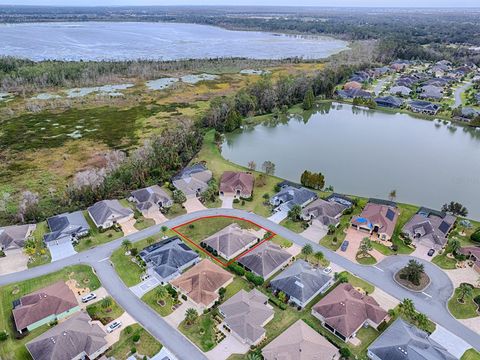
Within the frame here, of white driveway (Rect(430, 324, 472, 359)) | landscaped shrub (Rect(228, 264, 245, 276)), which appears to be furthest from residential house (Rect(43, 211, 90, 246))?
white driveway (Rect(430, 324, 472, 359))

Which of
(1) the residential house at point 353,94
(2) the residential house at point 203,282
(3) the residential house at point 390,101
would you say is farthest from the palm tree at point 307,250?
(1) the residential house at point 353,94

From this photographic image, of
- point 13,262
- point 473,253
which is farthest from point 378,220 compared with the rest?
point 13,262

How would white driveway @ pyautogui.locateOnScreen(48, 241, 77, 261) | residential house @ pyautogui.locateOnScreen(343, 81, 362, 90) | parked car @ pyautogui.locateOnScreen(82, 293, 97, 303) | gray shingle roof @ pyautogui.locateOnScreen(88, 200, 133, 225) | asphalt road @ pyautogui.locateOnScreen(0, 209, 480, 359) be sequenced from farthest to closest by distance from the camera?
residential house @ pyautogui.locateOnScreen(343, 81, 362, 90) < gray shingle roof @ pyautogui.locateOnScreen(88, 200, 133, 225) < white driveway @ pyautogui.locateOnScreen(48, 241, 77, 261) < parked car @ pyautogui.locateOnScreen(82, 293, 97, 303) < asphalt road @ pyautogui.locateOnScreen(0, 209, 480, 359)

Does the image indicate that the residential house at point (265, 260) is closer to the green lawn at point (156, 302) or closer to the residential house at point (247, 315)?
the residential house at point (247, 315)

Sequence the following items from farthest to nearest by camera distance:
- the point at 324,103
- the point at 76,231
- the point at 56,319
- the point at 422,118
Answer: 1. the point at 324,103
2. the point at 422,118
3. the point at 76,231
4. the point at 56,319

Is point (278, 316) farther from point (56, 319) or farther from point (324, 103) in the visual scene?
point (324, 103)

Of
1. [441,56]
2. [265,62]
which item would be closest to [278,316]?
[265,62]

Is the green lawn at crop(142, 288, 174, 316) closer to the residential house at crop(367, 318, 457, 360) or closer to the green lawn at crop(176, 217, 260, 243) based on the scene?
the green lawn at crop(176, 217, 260, 243)

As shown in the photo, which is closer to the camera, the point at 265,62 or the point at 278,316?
the point at 278,316
